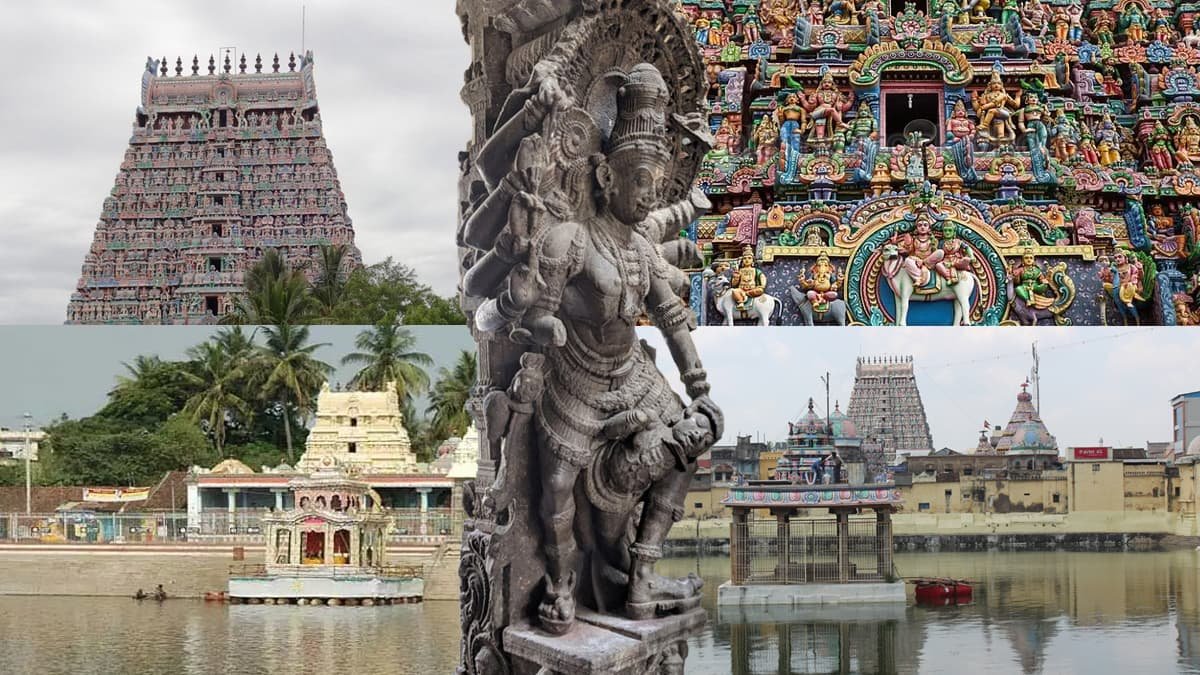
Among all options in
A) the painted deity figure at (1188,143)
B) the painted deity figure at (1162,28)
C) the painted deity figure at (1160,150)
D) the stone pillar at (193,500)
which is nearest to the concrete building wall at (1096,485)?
the painted deity figure at (1160,150)

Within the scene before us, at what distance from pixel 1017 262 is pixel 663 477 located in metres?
11.0

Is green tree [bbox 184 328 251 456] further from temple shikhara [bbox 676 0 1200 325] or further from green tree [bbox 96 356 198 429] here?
temple shikhara [bbox 676 0 1200 325]

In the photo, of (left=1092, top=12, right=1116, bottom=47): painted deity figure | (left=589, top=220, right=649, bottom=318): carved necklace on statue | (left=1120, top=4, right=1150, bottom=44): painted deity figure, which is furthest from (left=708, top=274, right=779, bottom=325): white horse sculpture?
(left=589, top=220, right=649, bottom=318): carved necklace on statue

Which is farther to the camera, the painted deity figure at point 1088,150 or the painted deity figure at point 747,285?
the painted deity figure at point 1088,150

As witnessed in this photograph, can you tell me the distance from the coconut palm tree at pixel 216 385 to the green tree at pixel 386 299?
3.07m

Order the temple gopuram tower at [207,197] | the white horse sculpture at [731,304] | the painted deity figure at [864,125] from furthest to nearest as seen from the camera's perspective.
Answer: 1. the temple gopuram tower at [207,197]
2. the painted deity figure at [864,125]
3. the white horse sculpture at [731,304]

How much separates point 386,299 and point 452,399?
4550 mm

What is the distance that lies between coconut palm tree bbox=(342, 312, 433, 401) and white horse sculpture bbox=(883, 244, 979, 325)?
8172 millimetres

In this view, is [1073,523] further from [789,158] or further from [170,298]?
[170,298]

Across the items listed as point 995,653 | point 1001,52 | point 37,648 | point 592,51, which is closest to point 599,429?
point 592,51

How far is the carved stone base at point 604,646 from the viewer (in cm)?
313

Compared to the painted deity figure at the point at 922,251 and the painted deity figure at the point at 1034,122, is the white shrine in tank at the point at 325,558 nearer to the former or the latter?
the painted deity figure at the point at 922,251

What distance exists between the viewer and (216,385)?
20.0 meters

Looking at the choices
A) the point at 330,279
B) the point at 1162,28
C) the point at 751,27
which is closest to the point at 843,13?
the point at 751,27
